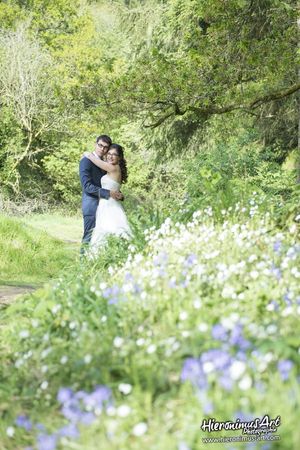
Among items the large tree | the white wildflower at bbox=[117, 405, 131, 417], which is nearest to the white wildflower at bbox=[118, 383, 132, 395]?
the white wildflower at bbox=[117, 405, 131, 417]

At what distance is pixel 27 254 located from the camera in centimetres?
1063

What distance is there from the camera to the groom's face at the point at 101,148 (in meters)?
8.31

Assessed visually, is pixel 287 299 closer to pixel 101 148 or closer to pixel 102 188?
pixel 102 188

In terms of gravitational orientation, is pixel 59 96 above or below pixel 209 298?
above

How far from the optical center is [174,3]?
47.5 ft

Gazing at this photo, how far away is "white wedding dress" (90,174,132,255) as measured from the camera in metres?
7.90

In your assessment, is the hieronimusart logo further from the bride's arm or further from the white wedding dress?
the bride's arm

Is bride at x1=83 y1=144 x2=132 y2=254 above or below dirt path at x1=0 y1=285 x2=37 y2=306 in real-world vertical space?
above

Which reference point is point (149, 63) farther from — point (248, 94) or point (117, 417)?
point (117, 417)

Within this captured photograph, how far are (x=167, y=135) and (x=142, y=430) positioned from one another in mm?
13273

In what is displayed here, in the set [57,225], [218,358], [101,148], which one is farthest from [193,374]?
[57,225]

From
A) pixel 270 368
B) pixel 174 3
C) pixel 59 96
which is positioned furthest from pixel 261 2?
pixel 270 368

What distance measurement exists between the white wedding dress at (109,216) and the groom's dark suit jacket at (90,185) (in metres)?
0.11

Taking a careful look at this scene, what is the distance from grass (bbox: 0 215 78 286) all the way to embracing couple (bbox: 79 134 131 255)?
4.23 feet
